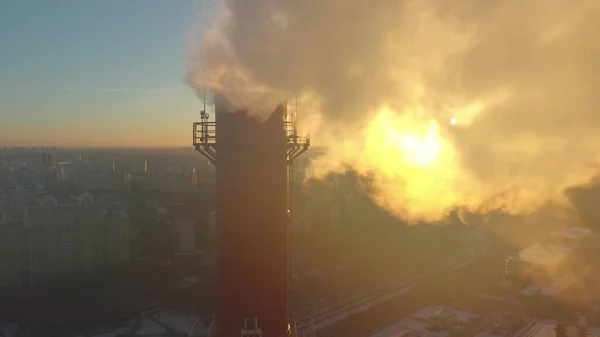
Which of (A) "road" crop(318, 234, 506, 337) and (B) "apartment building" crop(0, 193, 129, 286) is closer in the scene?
(A) "road" crop(318, 234, 506, 337)

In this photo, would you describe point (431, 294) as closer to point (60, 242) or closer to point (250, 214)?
point (60, 242)

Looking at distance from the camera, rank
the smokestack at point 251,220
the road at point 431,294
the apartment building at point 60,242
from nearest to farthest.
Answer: the smokestack at point 251,220 < the road at point 431,294 < the apartment building at point 60,242

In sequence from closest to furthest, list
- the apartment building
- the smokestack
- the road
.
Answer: the smokestack → the road → the apartment building

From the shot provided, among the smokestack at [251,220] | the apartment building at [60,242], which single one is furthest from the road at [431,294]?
the smokestack at [251,220]

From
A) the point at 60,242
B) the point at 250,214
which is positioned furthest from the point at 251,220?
the point at 60,242

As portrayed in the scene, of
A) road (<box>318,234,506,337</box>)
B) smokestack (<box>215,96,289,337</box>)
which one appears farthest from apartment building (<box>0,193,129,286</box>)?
smokestack (<box>215,96,289,337</box>)

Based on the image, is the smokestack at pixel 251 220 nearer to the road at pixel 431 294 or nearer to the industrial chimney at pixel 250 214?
the industrial chimney at pixel 250 214

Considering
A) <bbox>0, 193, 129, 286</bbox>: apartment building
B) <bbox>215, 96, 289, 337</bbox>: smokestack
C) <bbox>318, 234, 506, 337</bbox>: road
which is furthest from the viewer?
<bbox>0, 193, 129, 286</bbox>: apartment building

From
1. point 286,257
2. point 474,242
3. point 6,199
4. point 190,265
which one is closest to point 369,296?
point 190,265

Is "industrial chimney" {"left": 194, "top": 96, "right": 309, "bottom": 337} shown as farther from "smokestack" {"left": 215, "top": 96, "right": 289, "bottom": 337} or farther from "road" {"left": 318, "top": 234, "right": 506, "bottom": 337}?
"road" {"left": 318, "top": 234, "right": 506, "bottom": 337}
